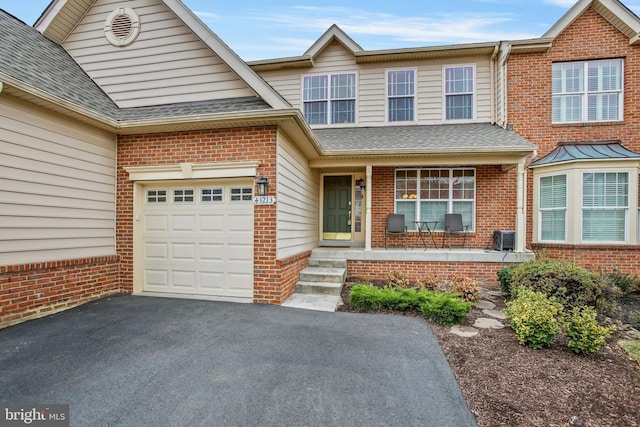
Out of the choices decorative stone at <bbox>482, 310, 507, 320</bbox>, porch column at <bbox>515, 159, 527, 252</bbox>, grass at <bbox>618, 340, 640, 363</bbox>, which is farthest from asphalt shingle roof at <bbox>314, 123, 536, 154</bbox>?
grass at <bbox>618, 340, 640, 363</bbox>

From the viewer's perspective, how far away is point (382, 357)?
3.65 metres

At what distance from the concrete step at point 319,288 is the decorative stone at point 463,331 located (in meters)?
2.44

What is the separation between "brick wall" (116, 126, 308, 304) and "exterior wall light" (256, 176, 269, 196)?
3.0 inches

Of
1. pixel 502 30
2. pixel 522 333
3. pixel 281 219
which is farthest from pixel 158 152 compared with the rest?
pixel 502 30

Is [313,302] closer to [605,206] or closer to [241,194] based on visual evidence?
[241,194]

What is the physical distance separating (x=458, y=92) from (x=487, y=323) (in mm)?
7237

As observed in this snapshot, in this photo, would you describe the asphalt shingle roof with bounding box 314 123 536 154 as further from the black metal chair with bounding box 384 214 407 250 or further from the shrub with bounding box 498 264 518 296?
the shrub with bounding box 498 264 518 296

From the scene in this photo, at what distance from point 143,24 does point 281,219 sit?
5134 mm

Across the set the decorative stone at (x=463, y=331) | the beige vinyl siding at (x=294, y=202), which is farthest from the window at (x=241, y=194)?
the decorative stone at (x=463, y=331)

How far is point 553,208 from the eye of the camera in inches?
321

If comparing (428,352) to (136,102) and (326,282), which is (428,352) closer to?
(326,282)

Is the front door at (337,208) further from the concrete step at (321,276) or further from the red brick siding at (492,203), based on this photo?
the red brick siding at (492,203)

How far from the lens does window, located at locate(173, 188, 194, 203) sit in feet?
20.5

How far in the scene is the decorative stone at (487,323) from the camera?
189 inches
